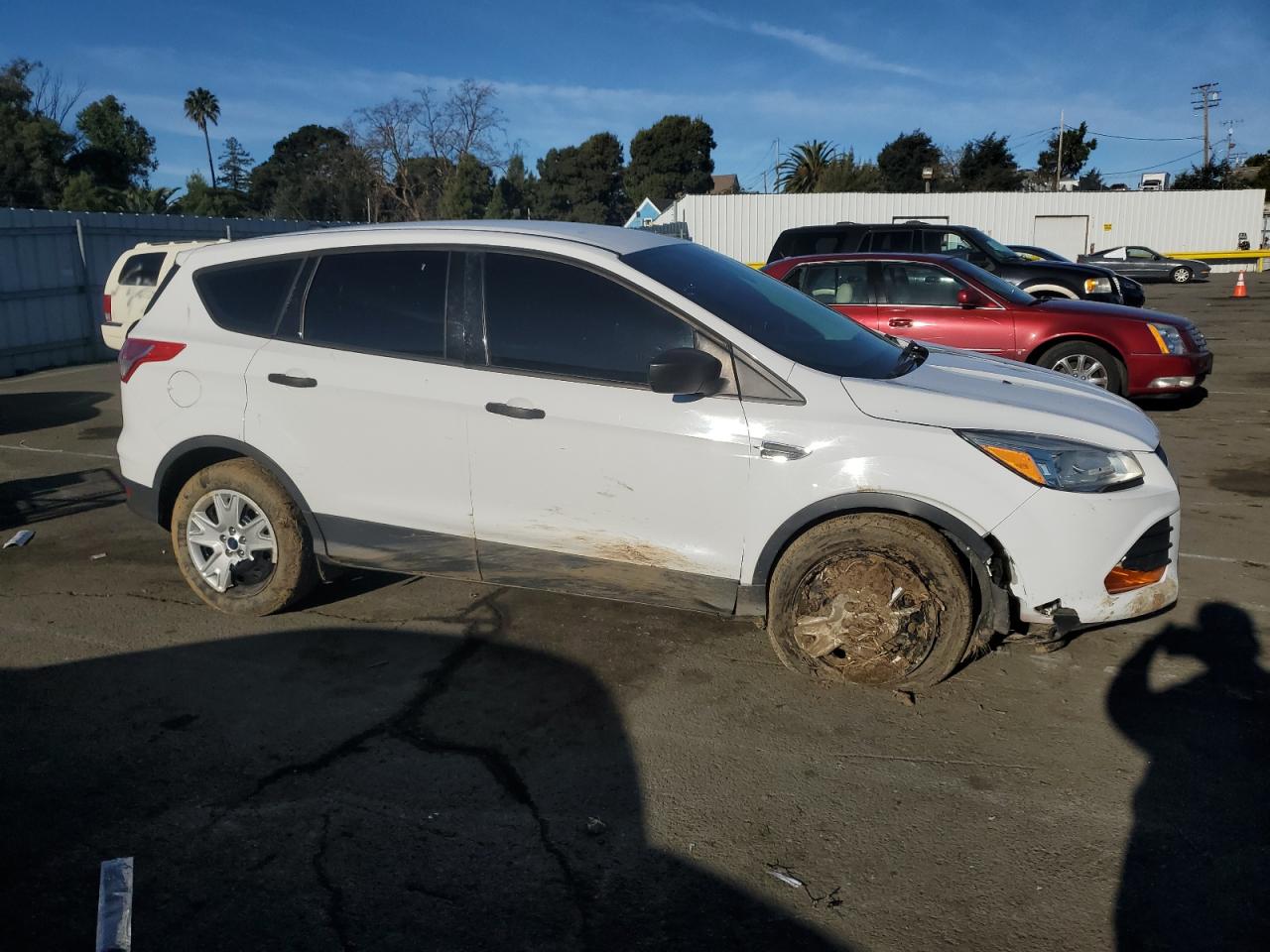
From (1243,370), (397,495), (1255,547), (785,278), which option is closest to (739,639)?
(397,495)

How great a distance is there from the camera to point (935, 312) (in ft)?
31.6

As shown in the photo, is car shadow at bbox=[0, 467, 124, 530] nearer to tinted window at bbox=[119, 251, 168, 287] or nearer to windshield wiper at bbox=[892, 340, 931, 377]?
windshield wiper at bbox=[892, 340, 931, 377]

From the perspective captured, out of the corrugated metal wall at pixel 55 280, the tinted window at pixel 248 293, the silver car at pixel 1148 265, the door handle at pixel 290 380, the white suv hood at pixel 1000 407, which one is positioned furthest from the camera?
the silver car at pixel 1148 265

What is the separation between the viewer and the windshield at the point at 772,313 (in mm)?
4137

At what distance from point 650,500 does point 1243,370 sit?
1190 cm

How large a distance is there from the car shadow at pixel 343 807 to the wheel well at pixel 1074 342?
6903 mm

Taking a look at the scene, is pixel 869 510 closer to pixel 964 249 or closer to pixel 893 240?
pixel 964 249

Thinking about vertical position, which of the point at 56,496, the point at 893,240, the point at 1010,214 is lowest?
the point at 56,496

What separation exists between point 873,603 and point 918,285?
260 inches

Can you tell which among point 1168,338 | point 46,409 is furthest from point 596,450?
point 46,409

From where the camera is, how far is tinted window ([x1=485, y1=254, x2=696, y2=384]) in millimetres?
4062

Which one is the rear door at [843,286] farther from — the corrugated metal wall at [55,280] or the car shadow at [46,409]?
the corrugated metal wall at [55,280]

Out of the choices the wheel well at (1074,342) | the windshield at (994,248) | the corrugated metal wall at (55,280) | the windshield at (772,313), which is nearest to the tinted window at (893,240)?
the windshield at (994,248)

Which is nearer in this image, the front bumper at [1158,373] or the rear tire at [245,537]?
the rear tire at [245,537]
